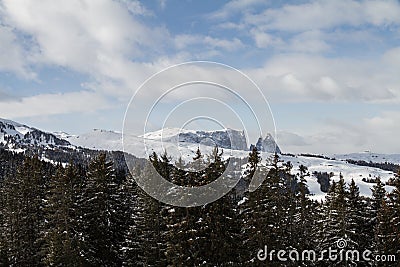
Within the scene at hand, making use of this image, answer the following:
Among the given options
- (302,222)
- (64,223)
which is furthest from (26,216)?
(302,222)

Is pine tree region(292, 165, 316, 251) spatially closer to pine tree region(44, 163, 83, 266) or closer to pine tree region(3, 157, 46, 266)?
pine tree region(44, 163, 83, 266)

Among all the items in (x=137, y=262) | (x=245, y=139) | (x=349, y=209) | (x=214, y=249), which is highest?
(x=245, y=139)

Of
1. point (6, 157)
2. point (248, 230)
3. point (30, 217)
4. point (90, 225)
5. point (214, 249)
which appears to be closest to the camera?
point (214, 249)

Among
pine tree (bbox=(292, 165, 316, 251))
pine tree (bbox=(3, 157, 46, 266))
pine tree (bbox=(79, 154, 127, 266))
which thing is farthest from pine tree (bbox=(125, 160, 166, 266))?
pine tree (bbox=(292, 165, 316, 251))

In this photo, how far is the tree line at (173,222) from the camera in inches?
1149

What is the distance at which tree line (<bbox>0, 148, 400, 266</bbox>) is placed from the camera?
29.2m

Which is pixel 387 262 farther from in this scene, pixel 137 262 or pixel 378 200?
pixel 137 262

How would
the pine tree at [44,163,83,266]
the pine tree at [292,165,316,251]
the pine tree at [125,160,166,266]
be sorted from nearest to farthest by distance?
the pine tree at [44,163,83,266]
the pine tree at [125,160,166,266]
the pine tree at [292,165,316,251]

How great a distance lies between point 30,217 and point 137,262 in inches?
502

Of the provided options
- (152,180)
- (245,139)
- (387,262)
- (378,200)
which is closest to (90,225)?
(152,180)

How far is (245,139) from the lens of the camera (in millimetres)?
21250

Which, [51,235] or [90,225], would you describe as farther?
[90,225]

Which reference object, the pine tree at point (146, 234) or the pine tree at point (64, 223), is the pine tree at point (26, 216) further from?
the pine tree at point (146, 234)

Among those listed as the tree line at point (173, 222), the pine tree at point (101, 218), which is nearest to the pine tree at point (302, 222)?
the tree line at point (173, 222)
